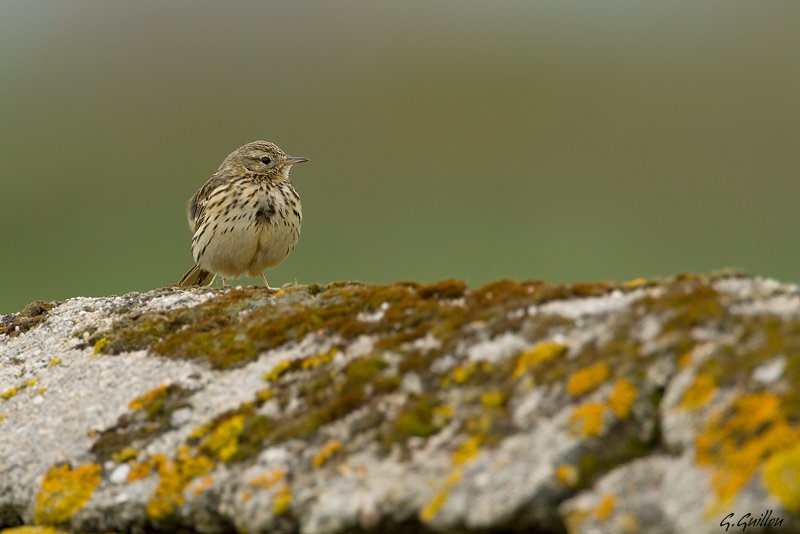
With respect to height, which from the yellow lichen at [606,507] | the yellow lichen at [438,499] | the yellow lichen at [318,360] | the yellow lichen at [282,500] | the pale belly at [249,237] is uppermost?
the pale belly at [249,237]

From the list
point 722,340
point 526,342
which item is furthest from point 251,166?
point 722,340

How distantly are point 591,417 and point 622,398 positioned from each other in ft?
0.47

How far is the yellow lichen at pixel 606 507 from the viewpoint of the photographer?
2.65m

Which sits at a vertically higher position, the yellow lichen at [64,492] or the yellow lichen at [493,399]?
the yellow lichen at [64,492]

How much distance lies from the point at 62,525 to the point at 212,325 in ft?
4.74

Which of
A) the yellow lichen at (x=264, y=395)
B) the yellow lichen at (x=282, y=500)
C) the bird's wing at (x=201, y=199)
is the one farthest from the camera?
the bird's wing at (x=201, y=199)

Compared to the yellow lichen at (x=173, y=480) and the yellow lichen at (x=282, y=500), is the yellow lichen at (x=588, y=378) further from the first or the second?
the yellow lichen at (x=173, y=480)

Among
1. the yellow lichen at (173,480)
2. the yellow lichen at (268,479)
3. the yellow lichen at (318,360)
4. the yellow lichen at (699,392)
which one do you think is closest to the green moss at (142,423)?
the yellow lichen at (173,480)

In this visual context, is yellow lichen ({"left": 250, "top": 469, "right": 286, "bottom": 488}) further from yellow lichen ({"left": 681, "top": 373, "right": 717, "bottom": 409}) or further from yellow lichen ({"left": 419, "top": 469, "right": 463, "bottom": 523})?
yellow lichen ({"left": 681, "top": 373, "right": 717, "bottom": 409})

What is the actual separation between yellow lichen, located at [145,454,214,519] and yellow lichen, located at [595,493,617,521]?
1777 millimetres

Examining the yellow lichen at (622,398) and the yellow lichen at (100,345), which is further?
the yellow lichen at (100,345)

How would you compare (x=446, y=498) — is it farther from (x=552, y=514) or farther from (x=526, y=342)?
(x=526, y=342)

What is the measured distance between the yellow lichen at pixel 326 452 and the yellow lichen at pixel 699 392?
56.2 inches

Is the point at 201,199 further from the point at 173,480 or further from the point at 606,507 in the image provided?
the point at 606,507
